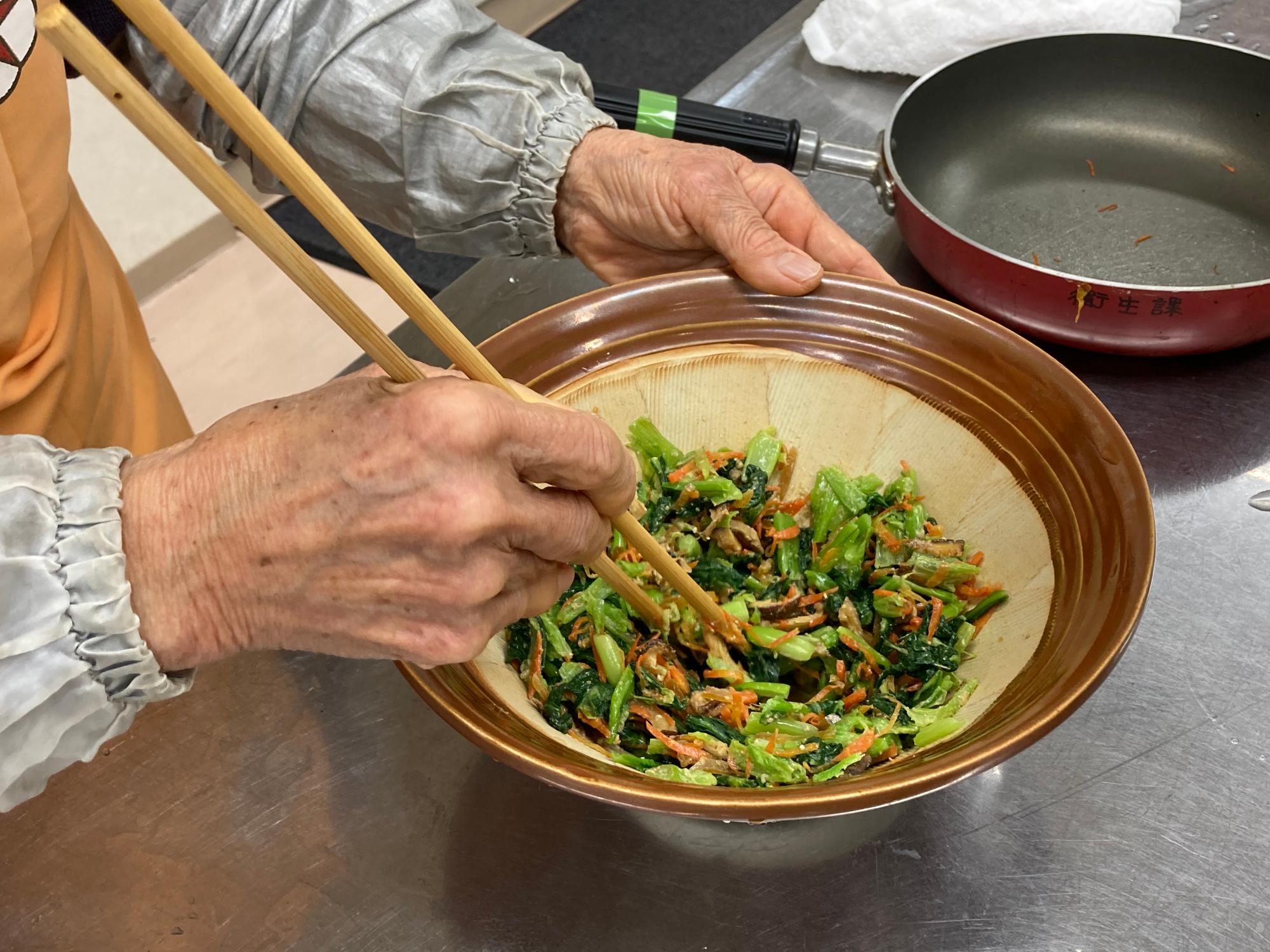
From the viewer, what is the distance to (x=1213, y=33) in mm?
2227

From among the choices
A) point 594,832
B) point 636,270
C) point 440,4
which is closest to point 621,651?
point 594,832

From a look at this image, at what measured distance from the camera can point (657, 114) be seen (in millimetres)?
1716

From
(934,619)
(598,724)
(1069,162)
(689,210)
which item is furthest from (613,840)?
(1069,162)

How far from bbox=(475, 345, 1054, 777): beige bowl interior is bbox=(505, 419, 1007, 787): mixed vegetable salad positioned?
0.02m

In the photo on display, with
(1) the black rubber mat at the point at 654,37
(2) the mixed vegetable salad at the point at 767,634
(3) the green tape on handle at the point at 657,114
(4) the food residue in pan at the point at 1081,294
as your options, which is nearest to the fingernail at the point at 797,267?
(2) the mixed vegetable salad at the point at 767,634

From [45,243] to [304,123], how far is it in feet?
1.52

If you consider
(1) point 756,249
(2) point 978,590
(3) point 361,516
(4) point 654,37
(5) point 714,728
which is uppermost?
(3) point 361,516

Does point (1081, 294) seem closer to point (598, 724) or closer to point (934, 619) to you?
point (934, 619)

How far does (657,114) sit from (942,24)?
2.58 feet

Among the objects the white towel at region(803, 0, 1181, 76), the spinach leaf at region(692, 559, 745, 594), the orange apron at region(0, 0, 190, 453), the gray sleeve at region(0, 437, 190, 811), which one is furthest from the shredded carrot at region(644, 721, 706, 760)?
the white towel at region(803, 0, 1181, 76)

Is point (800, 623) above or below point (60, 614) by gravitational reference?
below

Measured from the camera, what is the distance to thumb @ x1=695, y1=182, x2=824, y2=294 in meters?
1.35

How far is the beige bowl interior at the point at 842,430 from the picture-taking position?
3.91 ft

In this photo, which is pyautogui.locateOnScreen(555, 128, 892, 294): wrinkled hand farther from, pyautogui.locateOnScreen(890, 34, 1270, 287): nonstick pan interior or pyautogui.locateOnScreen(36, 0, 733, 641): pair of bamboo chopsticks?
pyautogui.locateOnScreen(36, 0, 733, 641): pair of bamboo chopsticks
